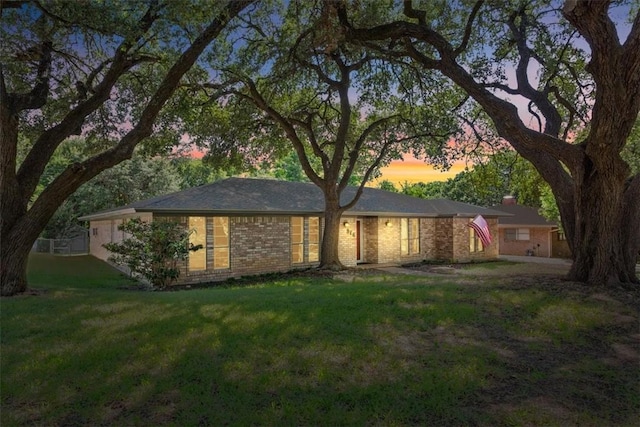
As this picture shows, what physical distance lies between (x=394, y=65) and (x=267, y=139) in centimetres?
628

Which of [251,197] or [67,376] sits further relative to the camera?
[251,197]

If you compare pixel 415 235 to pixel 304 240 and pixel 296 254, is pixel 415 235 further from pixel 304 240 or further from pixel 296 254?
pixel 296 254

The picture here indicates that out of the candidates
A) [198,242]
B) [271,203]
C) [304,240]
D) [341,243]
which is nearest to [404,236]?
[341,243]

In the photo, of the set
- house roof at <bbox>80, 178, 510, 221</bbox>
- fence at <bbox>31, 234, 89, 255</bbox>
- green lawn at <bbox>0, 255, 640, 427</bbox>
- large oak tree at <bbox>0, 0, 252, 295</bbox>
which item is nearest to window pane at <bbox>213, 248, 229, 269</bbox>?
house roof at <bbox>80, 178, 510, 221</bbox>

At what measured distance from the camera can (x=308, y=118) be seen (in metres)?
16.7

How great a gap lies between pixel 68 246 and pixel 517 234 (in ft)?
104

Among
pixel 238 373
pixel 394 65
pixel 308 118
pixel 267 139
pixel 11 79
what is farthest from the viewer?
pixel 267 139

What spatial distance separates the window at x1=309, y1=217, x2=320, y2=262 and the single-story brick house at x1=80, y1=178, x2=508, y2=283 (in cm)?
4

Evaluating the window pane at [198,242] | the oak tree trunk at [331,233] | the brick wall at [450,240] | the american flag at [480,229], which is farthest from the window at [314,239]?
the american flag at [480,229]

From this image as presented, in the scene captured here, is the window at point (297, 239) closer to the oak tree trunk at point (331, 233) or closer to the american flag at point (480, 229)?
the oak tree trunk at point (331, 233)

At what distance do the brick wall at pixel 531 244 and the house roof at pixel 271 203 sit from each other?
7.64 meters

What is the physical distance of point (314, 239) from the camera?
1825 cm

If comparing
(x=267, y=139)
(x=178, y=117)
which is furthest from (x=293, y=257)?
(x=178, y=117)

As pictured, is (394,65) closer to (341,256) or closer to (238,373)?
(341,256)
